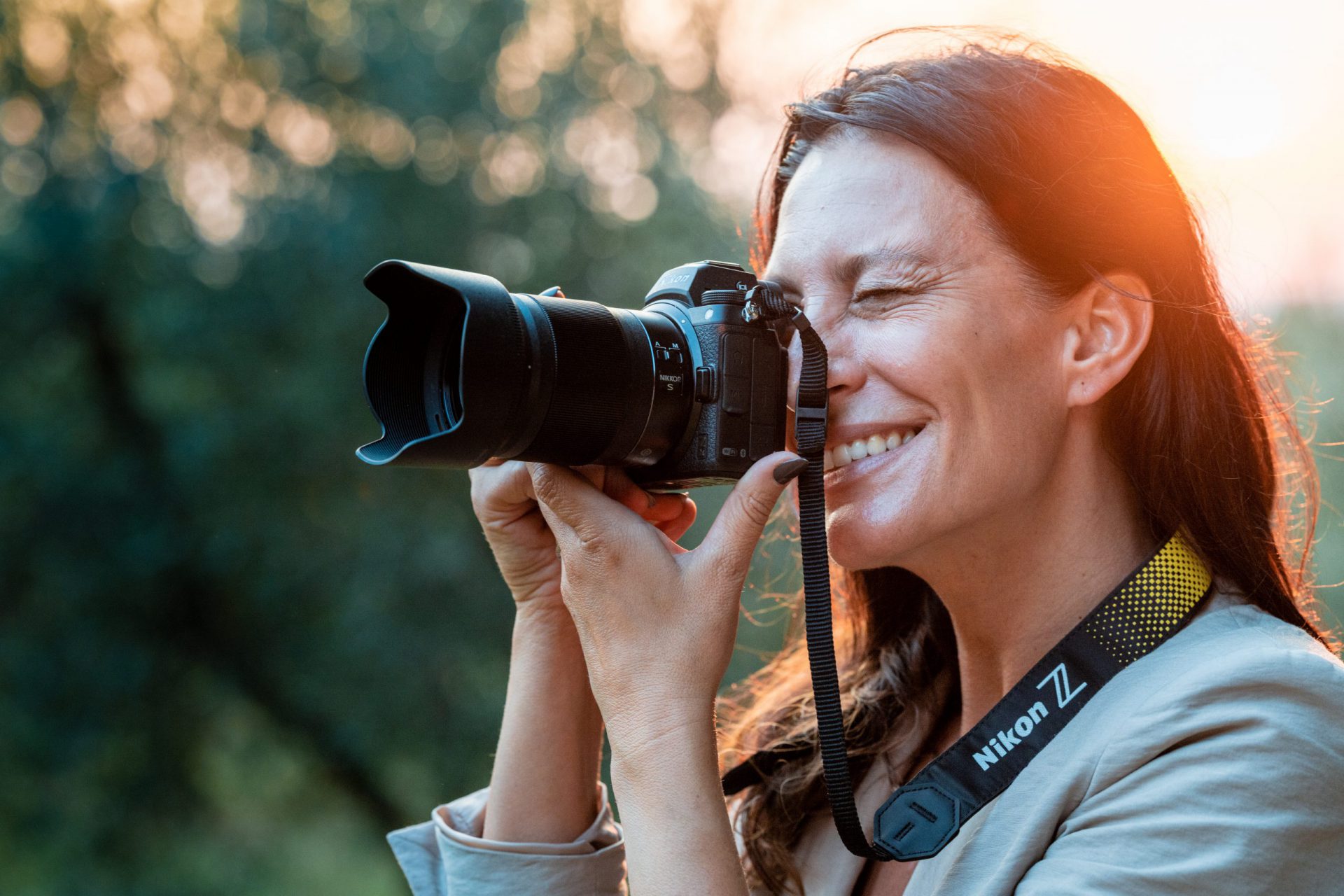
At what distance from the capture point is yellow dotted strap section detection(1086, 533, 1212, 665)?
1029 millimetres

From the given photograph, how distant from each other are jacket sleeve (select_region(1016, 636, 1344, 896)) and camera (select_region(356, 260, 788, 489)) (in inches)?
16.3

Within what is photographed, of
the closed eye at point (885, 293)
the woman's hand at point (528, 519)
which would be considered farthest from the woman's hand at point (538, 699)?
the closed eye at point (885, 293)

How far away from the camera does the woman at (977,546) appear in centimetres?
90

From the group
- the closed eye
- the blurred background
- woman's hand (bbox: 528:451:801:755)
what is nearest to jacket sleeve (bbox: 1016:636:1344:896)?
woman's hand (bbox: 528:451:801:755)

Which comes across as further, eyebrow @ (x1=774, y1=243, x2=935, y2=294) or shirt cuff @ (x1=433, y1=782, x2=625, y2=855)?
shirt cuff @ (x1=433, y1=782, x2=625, y2=855)

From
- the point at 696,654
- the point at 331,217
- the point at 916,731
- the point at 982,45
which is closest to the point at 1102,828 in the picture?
the point at 696,654

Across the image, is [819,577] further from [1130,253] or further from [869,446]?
[1130,253]

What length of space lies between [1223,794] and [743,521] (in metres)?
0.41

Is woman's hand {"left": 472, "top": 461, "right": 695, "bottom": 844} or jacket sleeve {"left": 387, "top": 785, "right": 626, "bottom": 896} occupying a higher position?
woman's hand {"left": 472, "top": 461, "right": 695, "bottom": 844}

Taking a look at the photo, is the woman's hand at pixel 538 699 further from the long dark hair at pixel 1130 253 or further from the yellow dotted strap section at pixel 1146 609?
the yellow dotted strap section at pixel 1146 609

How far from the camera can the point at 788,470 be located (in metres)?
1.04

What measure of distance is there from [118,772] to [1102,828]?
297cm

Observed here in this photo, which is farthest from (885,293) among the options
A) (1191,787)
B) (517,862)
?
(517,862)

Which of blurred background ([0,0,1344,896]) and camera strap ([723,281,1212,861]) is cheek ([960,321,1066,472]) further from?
blurred background ([0,0,1344,896])
